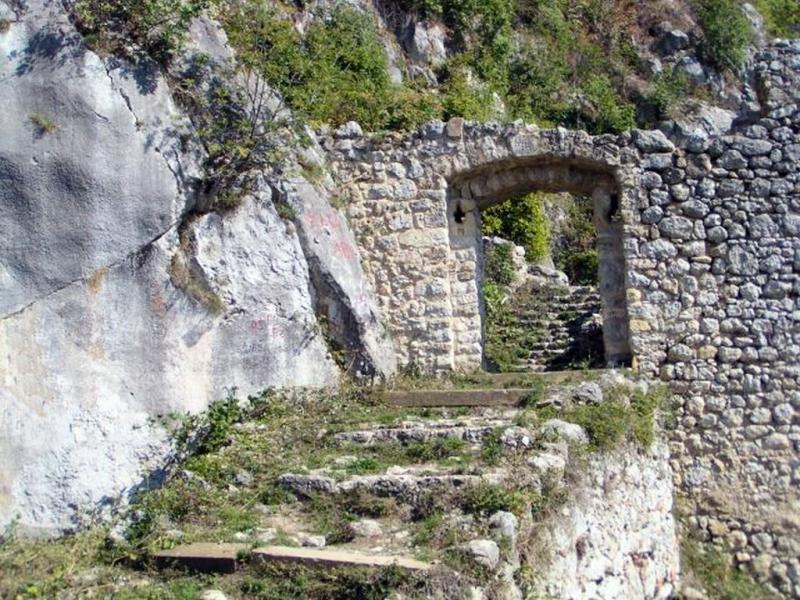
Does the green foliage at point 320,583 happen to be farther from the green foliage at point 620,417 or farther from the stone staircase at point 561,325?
the stone staircase at point 561,325

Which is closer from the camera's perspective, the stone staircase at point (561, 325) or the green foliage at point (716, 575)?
the green foliage at point (716, 575)

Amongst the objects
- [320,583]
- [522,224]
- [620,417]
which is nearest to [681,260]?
[620,417]

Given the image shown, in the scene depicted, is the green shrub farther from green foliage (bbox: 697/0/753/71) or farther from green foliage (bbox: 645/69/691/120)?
green foliage (bbox: 697/0/753/71)

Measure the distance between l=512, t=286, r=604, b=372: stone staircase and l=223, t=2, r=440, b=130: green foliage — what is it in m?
2.87

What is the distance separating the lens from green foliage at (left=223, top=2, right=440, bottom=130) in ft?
34.9

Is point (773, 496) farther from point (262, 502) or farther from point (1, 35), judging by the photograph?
point (1, 35)

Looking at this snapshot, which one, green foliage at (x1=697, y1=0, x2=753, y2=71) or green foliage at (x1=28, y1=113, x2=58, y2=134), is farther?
green foliage at (x1=697, y1=0, x2=753, y2=71)

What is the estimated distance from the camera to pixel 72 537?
24.7 feet

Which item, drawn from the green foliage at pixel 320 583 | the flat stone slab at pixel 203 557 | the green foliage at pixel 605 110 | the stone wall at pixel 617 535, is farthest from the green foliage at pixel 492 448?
the green foliage at pixel 605 110

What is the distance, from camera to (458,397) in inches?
363

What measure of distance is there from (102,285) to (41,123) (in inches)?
54.4

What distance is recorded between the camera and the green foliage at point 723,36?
67.8ft

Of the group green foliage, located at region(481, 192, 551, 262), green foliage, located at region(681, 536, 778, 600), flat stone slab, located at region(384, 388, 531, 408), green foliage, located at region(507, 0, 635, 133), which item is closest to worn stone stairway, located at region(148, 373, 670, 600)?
flat stone slab, located at region(384, 388, 531, 408)

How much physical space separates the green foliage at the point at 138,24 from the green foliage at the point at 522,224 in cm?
798
